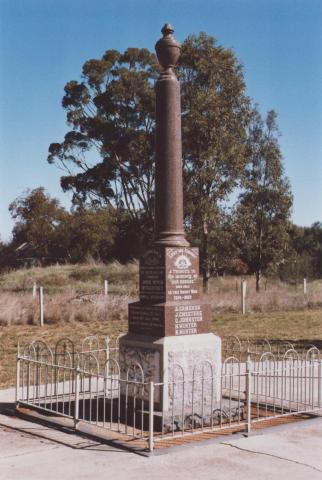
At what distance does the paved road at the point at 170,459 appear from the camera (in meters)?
5.91

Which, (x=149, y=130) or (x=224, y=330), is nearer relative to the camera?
(x=224, y=330)

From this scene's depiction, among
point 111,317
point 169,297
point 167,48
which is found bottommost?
point 111,317

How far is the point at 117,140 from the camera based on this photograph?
37.2 meters

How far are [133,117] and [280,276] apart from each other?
14373 millimetres

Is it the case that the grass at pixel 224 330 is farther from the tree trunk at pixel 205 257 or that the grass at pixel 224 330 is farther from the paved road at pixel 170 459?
the paved road at pixel 170 459

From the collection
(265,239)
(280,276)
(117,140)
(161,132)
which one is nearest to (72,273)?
(117,140)

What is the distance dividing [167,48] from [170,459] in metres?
5.62

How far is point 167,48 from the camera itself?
9016 mm

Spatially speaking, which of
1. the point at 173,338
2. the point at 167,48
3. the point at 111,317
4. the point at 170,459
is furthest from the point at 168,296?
the point at 111,317

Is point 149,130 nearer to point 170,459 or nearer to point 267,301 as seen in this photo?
point 267,301

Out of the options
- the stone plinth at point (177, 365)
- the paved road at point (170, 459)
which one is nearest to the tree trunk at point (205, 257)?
Result: the stone plinth at point (177, 365)

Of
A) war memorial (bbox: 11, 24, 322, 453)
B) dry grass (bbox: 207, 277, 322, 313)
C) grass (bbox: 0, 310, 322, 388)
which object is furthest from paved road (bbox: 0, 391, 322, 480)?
dry grass (bbox: 207, 277, 322, 313)

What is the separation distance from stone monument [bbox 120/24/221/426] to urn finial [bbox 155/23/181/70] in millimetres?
14

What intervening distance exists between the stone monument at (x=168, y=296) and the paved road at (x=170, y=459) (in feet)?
4.45
